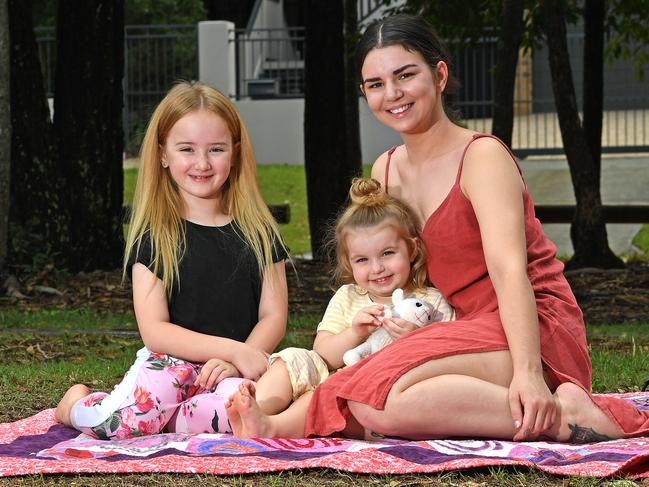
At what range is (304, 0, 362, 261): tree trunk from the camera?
11.4m

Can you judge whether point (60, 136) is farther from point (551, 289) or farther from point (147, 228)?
point (551, 289)

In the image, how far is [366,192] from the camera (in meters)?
4.50

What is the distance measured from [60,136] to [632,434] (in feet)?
24.8

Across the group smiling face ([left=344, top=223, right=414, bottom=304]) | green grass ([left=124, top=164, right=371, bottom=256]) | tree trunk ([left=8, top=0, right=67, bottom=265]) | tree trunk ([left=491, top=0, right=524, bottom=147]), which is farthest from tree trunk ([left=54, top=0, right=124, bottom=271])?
smiling face ([left=344, top=223, right=414, bottom=304])

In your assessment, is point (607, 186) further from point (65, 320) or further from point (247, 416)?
point (247, 416)

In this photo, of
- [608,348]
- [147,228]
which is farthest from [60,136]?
[147,228]

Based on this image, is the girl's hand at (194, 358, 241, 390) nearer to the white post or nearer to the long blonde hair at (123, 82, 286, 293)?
the long blonde hair at (123, 82, 286, 293)

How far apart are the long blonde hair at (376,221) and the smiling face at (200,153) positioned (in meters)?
0.52

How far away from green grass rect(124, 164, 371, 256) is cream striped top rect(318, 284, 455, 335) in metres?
10.1

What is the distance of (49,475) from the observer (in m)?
3.72

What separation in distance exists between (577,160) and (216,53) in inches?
444

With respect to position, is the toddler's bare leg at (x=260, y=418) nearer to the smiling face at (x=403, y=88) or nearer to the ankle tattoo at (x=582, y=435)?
the ankle tattoo at (x=582, y=435)

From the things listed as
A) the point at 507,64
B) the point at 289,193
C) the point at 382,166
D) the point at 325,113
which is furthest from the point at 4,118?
the point at 289,193

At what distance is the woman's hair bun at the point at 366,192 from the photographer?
4.42m
